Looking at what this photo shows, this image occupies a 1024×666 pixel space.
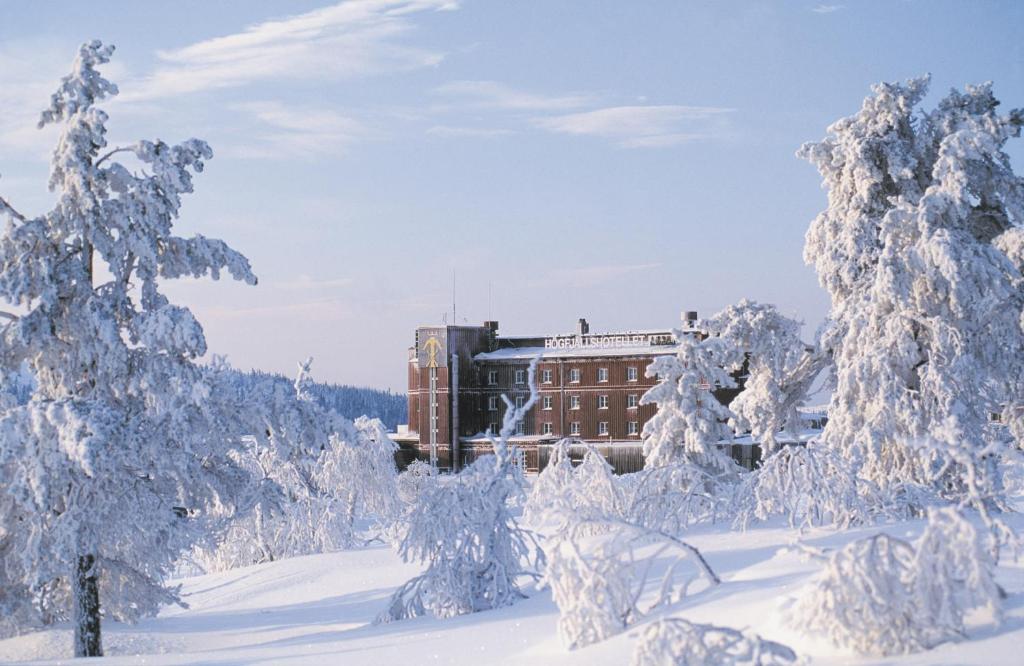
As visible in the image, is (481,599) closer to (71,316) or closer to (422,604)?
(422,604)

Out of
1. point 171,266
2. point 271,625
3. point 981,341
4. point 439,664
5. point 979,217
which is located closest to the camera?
point 439,664

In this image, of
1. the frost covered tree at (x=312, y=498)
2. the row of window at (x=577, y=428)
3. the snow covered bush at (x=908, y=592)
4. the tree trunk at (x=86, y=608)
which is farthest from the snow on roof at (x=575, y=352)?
the snow covered bush at (x=908, y=592)

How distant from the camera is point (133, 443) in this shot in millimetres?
15938

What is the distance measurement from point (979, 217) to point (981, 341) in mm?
3132

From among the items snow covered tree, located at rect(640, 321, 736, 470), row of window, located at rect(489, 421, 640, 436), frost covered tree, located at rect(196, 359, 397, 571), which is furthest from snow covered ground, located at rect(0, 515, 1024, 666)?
row of window, located at rect(489, 421, 640, 436)

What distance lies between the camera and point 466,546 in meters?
16.7

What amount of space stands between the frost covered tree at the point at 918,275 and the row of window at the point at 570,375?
38247 mm

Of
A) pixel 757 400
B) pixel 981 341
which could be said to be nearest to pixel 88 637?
pixel 757 400

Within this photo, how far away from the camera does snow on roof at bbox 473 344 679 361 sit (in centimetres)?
6250

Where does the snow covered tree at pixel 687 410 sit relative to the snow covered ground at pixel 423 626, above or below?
above

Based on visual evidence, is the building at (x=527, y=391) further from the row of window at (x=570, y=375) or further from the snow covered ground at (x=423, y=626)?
the snow covered ground at (x=423, y=626)

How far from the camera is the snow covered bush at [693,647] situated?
8023mm

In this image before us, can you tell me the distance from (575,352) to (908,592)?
5610 cm

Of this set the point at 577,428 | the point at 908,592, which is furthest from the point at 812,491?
the point at 577,428
